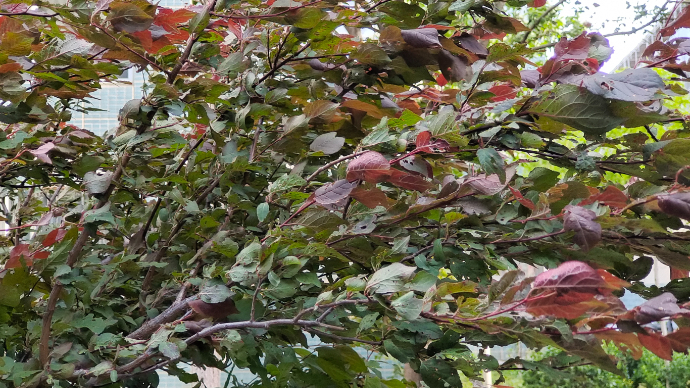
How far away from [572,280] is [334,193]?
1.17 ft

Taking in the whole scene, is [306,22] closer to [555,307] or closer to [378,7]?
[378,7]

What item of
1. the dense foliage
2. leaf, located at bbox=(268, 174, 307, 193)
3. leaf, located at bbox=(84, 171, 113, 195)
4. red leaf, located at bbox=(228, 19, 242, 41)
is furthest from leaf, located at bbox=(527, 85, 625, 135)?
the dense foliage

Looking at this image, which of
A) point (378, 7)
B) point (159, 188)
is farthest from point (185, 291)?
point (378, 7)

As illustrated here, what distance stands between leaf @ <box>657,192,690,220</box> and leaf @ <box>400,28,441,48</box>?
1.20 feet

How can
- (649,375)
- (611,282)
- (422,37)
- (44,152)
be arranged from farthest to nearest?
(649,375), (44,152), (422,37), (611,282)

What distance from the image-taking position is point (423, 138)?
81 cm

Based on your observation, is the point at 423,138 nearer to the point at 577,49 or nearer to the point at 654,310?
the point at 577,49

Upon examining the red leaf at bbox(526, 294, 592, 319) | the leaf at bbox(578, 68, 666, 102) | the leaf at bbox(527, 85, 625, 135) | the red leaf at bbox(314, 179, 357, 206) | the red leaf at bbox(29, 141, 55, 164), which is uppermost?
the leaf at bbox(578, 68, 666, 102)

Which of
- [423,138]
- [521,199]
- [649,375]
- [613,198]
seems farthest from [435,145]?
[649,375]

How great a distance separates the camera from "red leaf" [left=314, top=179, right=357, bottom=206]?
0.81 metres

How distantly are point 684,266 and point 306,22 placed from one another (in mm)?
624

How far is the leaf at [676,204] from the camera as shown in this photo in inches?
26.5

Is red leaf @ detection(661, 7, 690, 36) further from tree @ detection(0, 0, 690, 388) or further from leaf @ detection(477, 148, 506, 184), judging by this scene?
leaf @ detection(477, 148, 506, 184)

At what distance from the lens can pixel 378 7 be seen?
3.39ft
